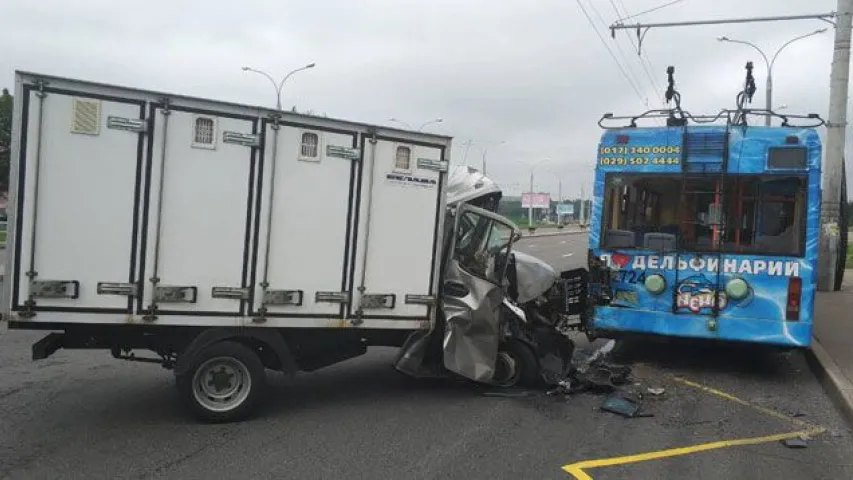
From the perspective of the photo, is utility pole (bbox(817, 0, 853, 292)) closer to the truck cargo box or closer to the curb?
the curb

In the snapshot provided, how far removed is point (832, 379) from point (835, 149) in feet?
34.1

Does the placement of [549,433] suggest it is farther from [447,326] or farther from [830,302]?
[830,302]

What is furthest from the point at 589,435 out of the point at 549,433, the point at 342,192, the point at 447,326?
the point at 342,192

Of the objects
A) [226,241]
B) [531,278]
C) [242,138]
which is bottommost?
→ [531,278]

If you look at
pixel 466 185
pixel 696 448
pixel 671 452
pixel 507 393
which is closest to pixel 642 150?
pixel 466 185

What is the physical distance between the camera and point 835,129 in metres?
16.3

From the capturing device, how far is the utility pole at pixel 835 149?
1600 centimetres

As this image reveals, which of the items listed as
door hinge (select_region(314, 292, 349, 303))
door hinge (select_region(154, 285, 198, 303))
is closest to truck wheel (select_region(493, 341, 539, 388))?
door hinge (select_region(314, 292, 349, 303))

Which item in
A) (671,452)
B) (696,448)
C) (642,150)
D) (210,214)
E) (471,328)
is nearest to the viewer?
(671,452)

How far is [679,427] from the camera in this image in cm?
620

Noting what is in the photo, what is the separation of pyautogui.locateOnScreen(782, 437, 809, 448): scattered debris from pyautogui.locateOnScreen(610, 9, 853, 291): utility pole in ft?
38.0

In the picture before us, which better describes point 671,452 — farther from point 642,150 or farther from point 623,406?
point 642,150

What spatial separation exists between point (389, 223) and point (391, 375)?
7.03 feet

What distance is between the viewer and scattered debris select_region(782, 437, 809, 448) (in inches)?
225
